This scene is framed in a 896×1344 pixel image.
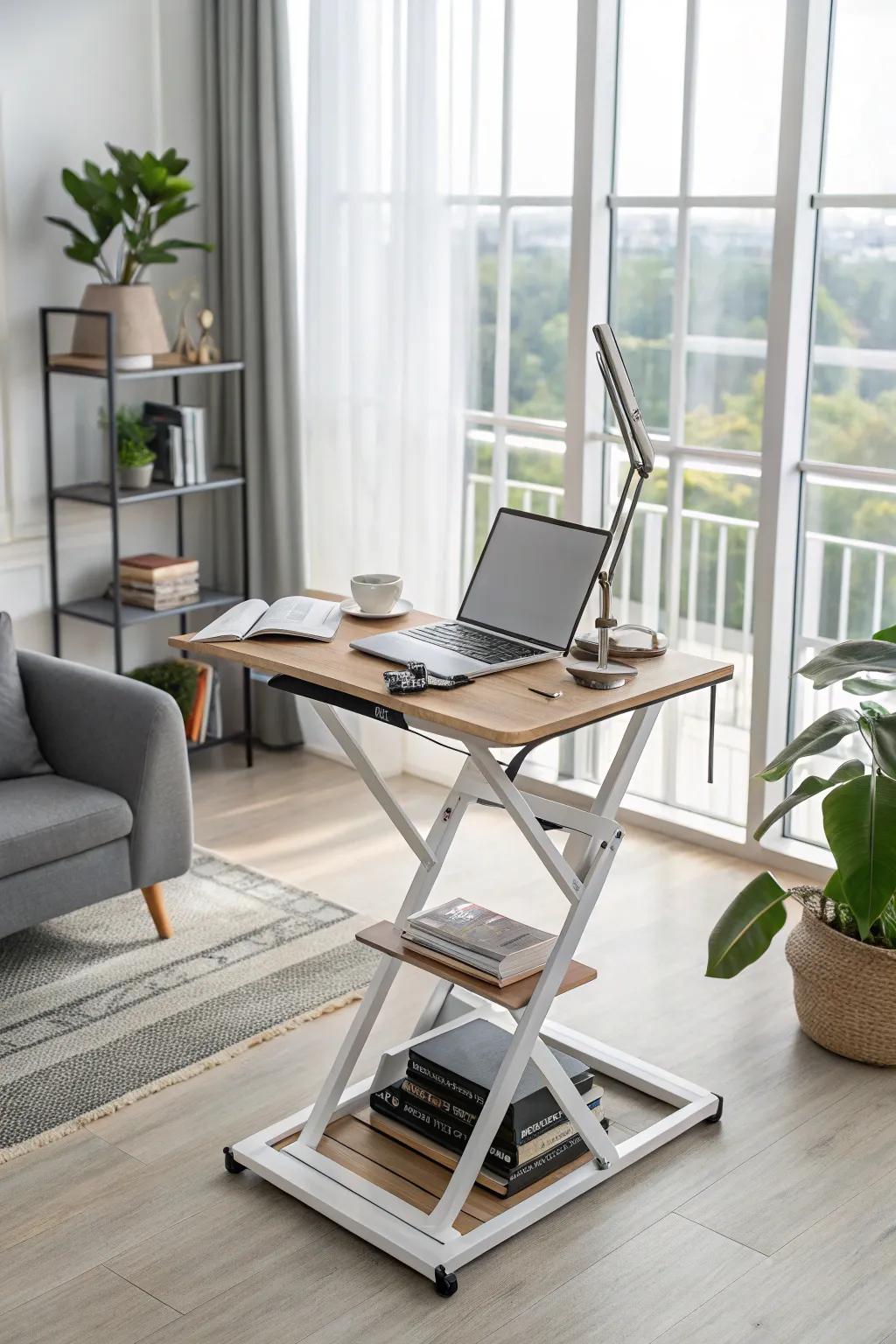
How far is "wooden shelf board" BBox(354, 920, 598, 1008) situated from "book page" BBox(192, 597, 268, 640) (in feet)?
1.95

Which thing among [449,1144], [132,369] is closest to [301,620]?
[449,1144]

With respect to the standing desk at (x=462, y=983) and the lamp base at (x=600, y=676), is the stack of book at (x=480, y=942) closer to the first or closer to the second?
the standing desk at (x=462, y=983)

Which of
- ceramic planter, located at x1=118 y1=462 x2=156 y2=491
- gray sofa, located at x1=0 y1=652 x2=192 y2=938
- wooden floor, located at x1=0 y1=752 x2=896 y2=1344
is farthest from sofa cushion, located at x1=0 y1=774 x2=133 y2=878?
ceramic planter, located at x1=118 y1=462 x2=156 y2=491

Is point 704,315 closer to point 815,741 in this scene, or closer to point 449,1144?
point 815,741

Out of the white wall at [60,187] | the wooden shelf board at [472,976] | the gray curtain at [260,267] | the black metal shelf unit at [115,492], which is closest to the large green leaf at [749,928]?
the wooden shelf board at [472,976]

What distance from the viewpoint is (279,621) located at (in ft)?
9.39

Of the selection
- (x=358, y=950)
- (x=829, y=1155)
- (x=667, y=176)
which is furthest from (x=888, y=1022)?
(x=667, y=176)

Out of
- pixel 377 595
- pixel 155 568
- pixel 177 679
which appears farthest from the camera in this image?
pixel 177 679

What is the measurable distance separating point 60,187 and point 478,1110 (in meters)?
3.08

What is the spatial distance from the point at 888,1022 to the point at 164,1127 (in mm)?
1475

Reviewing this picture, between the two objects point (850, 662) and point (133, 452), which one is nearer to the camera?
point (850, 662)

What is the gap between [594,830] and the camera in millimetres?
2668

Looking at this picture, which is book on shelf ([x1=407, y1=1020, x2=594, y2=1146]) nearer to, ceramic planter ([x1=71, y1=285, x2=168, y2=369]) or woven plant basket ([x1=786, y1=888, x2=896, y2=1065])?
woven plant basket ([x1=786, y1=888, x2=896, y2=1065])

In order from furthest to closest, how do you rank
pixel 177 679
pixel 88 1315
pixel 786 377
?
pixel 177 679 < pixel 786 377 < pixel 88 1315
